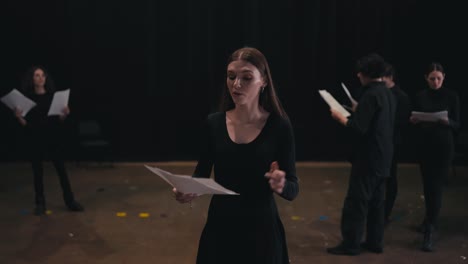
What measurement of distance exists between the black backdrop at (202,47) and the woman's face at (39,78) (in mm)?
2664

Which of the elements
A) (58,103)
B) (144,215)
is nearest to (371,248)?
(144,215)

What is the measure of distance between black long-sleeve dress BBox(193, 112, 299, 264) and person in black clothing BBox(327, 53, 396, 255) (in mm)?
2003

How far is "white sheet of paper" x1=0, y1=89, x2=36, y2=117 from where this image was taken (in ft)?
16.9

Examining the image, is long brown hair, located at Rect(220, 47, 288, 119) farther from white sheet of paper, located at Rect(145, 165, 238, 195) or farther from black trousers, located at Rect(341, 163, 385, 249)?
black trousers, located at Rect(341, 163, 385, 249)

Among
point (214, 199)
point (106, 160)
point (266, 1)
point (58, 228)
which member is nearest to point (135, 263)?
point (58, 228)

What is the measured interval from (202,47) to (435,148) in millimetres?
4222

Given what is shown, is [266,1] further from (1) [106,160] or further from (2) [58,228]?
(2) [58,228]

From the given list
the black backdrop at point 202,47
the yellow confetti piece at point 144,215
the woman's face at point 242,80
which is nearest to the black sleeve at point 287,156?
the woman's face at point 242,80

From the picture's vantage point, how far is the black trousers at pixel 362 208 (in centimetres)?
425

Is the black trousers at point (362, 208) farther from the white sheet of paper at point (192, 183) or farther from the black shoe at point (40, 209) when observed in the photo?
the black shoe at point (40, 209)

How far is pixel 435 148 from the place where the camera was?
457cm

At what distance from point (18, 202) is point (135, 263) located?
2394 mm

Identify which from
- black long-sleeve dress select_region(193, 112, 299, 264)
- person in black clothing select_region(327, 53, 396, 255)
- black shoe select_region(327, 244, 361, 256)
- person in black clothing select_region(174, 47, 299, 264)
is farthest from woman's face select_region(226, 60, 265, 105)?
black shoe select_region(327, 244, 361, 256)

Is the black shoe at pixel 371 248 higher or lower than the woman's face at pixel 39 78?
lower
